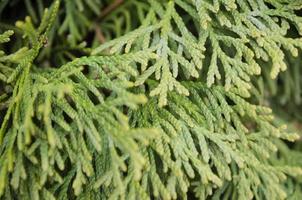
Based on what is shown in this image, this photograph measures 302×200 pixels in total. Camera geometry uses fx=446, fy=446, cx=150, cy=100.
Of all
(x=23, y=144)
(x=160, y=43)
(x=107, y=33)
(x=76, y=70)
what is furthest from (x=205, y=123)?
(x=107, y=33)

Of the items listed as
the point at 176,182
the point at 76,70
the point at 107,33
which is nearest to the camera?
the point at 76,70

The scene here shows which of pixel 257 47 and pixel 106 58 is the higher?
pixel 106 58

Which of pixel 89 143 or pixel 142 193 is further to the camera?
pixel 89 143

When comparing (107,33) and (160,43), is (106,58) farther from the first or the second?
(107,33)

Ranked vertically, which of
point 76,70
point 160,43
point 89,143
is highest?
point 76,70

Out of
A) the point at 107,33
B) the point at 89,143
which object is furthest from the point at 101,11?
the point at 89,143

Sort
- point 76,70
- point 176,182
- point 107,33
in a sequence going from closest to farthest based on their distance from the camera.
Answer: point 76,70 < point 176,182 < point 107,33
